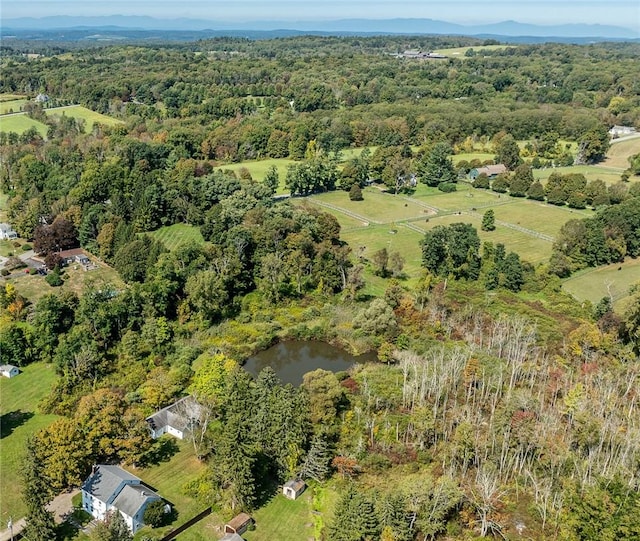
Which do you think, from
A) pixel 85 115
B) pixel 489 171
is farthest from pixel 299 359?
pixel 85 115

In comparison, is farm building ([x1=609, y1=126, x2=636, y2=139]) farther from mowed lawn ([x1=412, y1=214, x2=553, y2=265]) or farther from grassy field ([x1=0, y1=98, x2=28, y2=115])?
grassy field ([x1=0, y1=98, x2=28, y2=115])

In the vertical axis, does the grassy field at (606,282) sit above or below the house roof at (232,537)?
above

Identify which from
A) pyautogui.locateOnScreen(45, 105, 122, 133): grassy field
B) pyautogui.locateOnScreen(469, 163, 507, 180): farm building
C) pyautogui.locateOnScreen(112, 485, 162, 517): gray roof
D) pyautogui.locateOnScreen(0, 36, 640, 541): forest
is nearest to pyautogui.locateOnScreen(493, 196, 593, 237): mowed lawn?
pyautogui.locateOnScreen(0, 36, 640, 541): forest

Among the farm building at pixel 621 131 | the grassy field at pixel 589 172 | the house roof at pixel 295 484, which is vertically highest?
the farm building at pixel 621 131

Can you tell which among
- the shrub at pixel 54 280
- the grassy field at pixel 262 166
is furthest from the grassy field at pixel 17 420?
the grassy field at pixel 262 166

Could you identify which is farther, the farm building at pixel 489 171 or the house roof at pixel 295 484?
the farm building at pixel 489 171

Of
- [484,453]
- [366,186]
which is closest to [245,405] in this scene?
[484,453]

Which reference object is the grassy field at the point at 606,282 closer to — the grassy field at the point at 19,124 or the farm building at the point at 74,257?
the farm building at the point at 74,257
